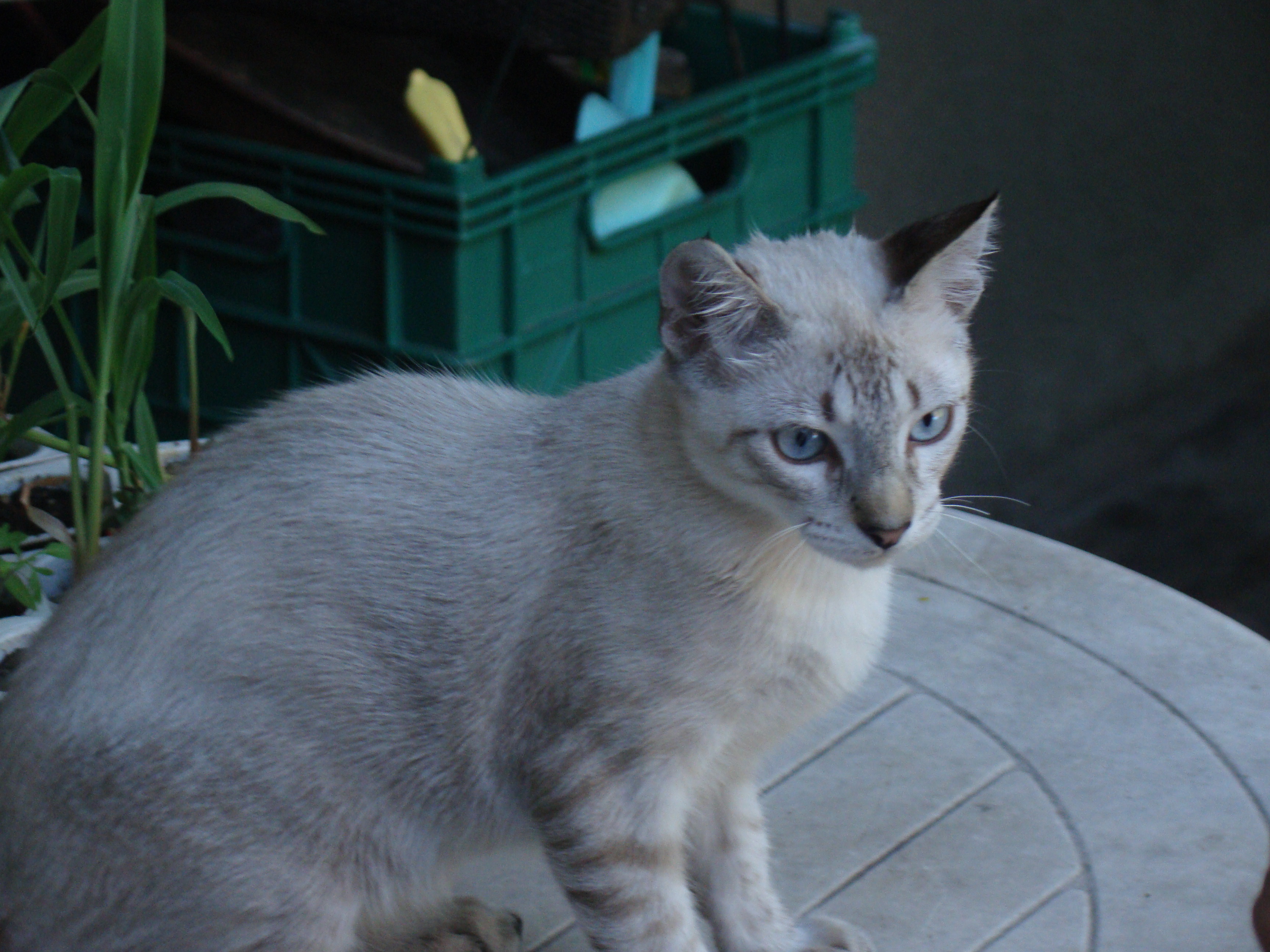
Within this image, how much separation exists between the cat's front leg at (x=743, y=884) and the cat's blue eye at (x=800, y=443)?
0.42 meters

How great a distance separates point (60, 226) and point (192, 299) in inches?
6.2

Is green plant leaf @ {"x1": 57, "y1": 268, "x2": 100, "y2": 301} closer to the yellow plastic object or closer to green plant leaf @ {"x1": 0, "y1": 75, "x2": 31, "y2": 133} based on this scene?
green plant leaf @ {"x1": 0, "y1": 75, "x2": 31, "y2": 133}

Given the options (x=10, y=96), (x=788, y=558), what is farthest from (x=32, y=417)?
(x=788, y=558)

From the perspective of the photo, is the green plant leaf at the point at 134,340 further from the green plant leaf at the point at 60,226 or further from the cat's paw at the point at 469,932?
the cat's paw at the point at 469,932

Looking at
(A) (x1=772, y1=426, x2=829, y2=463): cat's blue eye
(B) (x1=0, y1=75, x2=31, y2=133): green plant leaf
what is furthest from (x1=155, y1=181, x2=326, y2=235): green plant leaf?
(A) (x1=772, y1=426, x2=829, y2=463): cat's blue eye

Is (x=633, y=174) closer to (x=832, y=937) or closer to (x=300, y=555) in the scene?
(x=300, y=555)

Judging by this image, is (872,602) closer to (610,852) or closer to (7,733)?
(610,852)

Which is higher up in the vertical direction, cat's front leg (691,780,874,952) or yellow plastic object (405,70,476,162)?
yellow plastic object (405,70,476,162)

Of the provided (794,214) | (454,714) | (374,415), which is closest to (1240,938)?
(454,714)

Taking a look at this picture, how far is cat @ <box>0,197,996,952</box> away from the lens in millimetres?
1479

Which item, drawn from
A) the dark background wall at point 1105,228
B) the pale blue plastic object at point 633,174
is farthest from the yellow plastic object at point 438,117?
the dark background wall at point 1105,228

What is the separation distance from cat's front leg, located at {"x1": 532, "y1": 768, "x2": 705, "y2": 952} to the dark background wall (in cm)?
258

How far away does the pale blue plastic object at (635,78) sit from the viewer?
2.80m

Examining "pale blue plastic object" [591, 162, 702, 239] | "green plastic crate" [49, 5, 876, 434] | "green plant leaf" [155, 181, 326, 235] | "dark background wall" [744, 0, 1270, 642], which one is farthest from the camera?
"dark background wall" [744, 0, 1270, 642]
